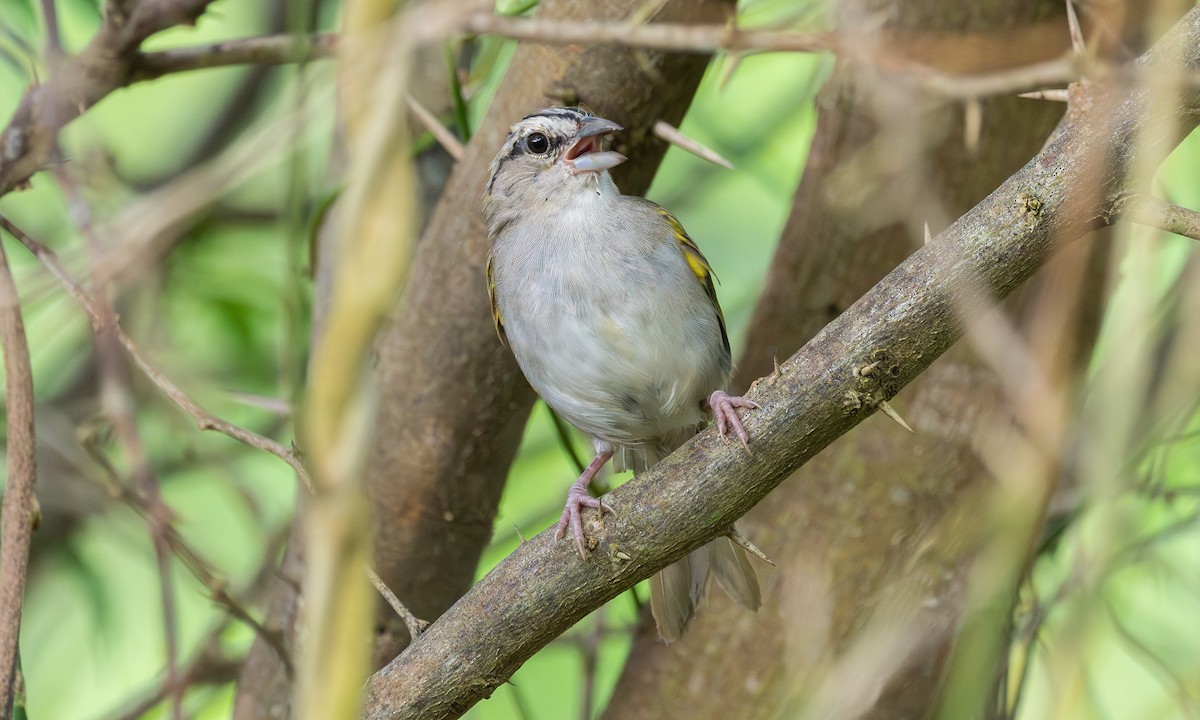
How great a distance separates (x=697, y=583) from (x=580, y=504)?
61 cm

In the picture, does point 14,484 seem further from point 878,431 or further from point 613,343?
point 878,431

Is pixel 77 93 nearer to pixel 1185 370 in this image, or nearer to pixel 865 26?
pixel 865 26

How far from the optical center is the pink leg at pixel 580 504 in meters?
2.31

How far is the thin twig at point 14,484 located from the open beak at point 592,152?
156 centimetres

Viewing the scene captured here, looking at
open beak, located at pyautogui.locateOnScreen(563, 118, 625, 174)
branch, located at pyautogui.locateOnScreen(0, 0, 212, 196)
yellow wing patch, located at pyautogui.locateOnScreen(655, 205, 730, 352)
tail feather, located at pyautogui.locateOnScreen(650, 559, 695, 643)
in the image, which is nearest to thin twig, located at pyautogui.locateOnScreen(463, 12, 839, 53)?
open beak, located at pyautogui.locateOnScreen(563, 118, 625, 174)

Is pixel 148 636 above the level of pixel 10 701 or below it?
below

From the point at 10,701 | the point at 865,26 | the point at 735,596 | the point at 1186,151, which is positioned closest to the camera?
the point at 10,701

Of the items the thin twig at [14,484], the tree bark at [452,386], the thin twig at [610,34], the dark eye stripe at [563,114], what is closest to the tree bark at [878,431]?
the tree bark at [452,386]

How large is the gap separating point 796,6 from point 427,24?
3374 millimetres

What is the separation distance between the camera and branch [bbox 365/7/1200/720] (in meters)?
1.98

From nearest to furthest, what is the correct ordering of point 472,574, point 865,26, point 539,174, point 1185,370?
point 1185,370, point 865,26, point 539,174, point 472,574

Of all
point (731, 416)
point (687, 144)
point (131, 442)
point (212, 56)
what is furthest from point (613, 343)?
point (212, 56)

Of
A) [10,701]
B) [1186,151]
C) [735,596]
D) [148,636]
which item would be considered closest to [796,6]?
[1186,151]

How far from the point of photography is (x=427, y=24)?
3.49 ft
